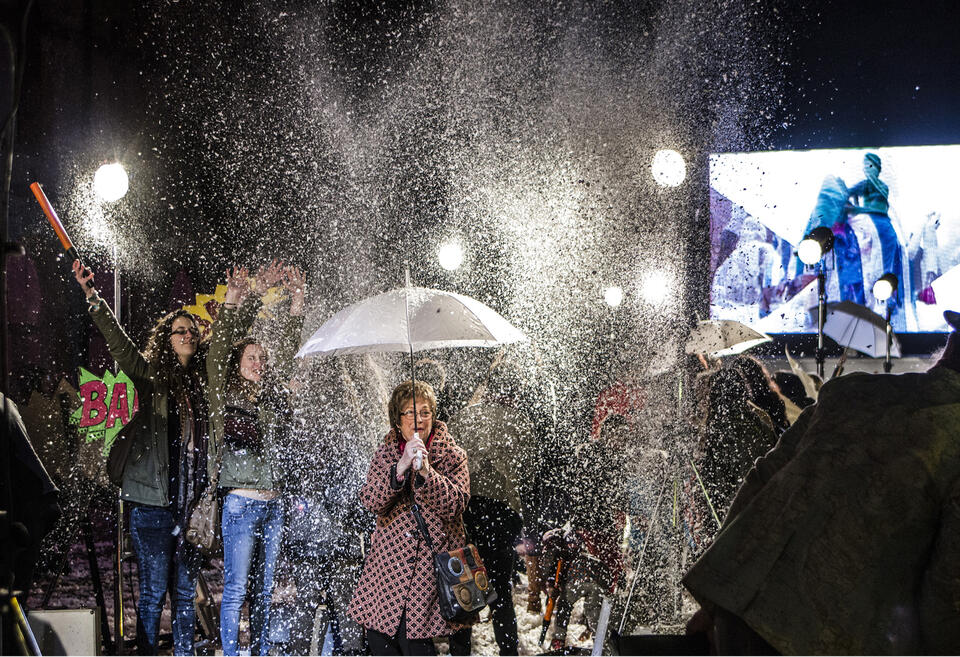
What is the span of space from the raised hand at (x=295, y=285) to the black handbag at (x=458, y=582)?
13.0 feet

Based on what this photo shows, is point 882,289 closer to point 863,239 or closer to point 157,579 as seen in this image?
point 863,239

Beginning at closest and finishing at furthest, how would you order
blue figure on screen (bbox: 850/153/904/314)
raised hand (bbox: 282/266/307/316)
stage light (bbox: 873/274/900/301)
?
raised hand (bbox: 282/266/307/316), stage light (bbox: 873/274/900/301), blue figure on screen (bbox: 850/153/904/314)

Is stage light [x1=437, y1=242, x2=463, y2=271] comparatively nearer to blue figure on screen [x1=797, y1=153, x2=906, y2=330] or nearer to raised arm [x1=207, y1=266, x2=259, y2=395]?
raised arm [x1=207, y1=266, x2=259, y2=395]

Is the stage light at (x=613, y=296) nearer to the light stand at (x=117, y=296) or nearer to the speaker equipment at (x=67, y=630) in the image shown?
the light stand at (x=117, y=296)

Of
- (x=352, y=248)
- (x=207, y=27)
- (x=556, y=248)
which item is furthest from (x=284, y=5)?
(x=556, y=248)

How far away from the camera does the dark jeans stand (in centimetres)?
450

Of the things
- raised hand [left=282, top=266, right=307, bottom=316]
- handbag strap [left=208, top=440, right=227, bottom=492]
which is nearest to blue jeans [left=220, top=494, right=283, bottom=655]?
handbag strap [left=208, top=440, right=227, bottom=492]

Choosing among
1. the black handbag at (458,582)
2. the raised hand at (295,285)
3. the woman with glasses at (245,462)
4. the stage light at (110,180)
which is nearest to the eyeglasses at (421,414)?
the black handbag at (458,582)

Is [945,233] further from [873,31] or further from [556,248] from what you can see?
[556,248]

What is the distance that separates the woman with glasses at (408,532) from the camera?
3490 millimetres

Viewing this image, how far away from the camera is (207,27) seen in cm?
755

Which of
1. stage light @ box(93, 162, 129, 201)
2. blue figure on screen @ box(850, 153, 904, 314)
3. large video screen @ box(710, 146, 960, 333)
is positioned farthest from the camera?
blue figure on screen @ box(850, 153, 904, 314)

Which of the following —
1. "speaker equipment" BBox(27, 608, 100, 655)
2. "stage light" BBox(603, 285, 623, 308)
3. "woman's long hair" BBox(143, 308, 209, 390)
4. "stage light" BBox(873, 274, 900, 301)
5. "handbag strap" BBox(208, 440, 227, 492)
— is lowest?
"speaker equipment" BBox(27, 608, 100, 655)

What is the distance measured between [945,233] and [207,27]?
926cm
